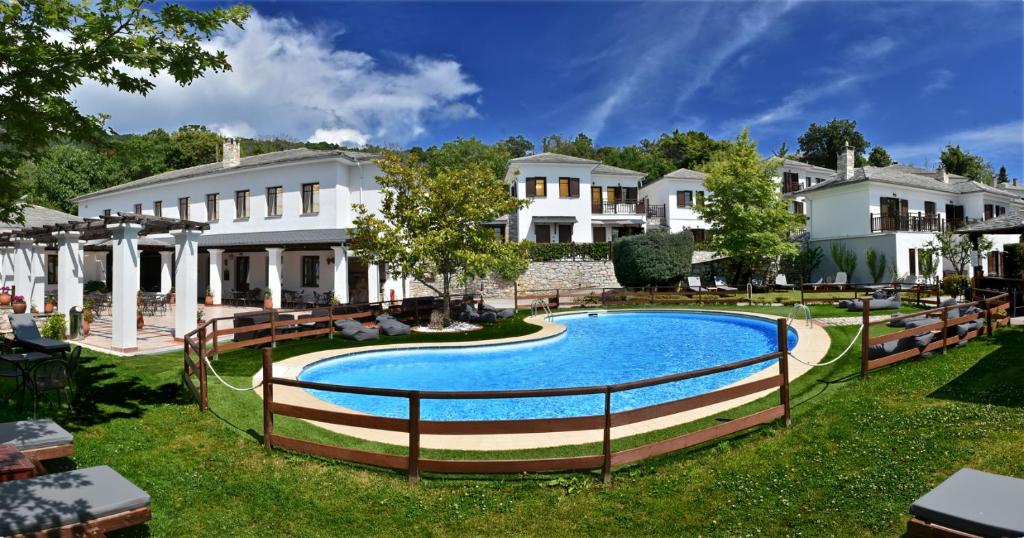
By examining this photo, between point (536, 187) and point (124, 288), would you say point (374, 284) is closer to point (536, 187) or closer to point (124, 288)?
point (124, 288)

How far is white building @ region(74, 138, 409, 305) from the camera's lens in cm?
2525

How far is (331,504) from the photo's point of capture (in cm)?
535

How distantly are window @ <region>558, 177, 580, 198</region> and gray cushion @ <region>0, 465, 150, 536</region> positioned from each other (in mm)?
34670

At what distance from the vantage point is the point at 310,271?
2891 cm

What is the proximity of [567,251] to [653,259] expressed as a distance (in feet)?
19.5

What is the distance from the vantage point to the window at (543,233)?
38.4 metres

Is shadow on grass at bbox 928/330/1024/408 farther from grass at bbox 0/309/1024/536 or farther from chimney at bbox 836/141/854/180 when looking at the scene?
chimney at bbox 836/141/854/180

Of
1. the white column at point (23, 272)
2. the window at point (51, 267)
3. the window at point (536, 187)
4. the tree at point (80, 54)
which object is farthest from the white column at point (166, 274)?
the tree at point (80, 54)

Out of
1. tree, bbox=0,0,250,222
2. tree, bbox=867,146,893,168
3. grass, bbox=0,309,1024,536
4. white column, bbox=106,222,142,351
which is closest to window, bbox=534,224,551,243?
white column, bbox=106,222,142,351

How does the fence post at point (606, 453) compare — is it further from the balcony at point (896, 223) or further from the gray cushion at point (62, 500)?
the balcony at point (896, 223)

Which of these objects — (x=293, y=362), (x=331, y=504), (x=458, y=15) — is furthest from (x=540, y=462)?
(x=458, y=15)

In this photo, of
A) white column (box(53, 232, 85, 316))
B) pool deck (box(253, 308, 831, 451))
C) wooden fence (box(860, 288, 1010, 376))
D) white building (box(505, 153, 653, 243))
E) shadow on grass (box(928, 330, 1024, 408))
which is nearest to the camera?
pool deck (box(253, 308, 831, 451))

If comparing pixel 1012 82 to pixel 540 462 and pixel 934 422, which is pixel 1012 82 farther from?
pixel 540 462

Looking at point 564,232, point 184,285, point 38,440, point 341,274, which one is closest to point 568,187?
point 564,232
